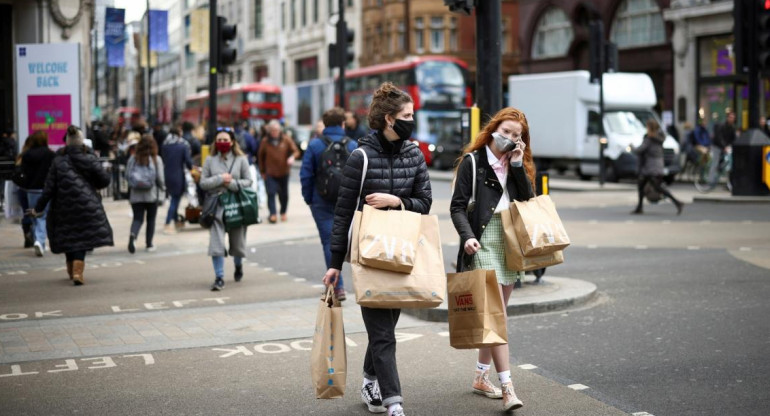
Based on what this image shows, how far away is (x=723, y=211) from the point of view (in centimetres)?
1912

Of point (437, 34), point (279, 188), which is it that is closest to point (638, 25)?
point (437, 34)

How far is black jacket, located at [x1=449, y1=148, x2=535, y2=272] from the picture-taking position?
6.05 metres

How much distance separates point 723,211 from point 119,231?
10267mm

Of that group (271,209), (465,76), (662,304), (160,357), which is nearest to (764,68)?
(271,209)

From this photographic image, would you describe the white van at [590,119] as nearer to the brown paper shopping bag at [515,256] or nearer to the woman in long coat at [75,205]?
the woman in long coat at [75,205]

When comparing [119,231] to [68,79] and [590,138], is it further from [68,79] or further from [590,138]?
[590,138]

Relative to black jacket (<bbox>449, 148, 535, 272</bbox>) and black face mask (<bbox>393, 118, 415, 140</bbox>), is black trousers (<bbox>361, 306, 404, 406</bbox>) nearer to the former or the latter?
black jacket (<bbox>449, 148, 535, 272</bbox>)

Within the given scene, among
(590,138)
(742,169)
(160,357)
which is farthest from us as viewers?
(590,138)

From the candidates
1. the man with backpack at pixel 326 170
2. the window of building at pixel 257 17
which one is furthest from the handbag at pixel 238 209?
the window of building at pixel 257 17

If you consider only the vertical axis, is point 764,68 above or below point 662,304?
above

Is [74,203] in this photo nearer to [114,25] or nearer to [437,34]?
[114,25]

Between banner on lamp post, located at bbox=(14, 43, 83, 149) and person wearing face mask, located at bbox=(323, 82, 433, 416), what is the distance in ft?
39.0

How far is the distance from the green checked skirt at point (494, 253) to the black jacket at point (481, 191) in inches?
1.5

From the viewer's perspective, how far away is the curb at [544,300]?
8.83 meters
